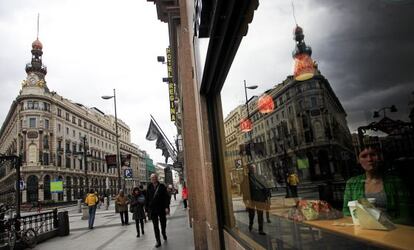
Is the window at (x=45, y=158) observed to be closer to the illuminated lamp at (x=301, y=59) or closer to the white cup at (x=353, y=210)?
the illuminated lamp at (x=301, y=59)

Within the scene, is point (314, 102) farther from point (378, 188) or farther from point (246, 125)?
point (246, 125)

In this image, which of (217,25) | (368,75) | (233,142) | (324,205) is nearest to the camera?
(368,75)

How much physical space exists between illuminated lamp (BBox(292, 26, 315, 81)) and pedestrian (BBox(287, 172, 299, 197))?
24.9 inches

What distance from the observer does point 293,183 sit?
2.36 meters

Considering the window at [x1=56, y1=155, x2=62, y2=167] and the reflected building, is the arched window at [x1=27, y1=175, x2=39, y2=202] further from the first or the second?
the reflected building

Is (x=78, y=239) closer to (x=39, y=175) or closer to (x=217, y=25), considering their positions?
(x=217, y=25)

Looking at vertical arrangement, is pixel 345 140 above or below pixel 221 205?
above

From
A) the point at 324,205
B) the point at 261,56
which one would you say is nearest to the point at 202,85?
the point at 261,56

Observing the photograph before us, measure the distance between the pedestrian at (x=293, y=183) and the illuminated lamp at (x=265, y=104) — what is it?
1.70 feet

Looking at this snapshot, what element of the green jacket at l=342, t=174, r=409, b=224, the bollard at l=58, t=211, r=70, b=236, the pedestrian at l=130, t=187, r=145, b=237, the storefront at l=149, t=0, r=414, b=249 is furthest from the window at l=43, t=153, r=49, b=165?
the green jacket at l=342, t=174, r=409, b=224

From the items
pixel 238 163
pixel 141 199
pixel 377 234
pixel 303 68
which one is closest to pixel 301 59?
pixel 303 68

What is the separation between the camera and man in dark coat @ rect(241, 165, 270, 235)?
328cm

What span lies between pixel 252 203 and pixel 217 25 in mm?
1783

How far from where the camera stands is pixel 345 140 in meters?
1.59
